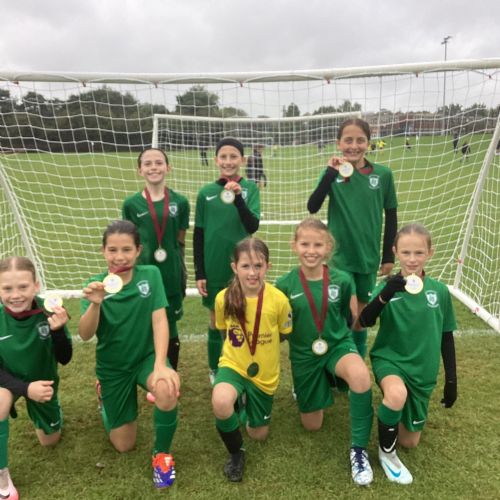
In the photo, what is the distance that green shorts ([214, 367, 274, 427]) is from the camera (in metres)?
2.55

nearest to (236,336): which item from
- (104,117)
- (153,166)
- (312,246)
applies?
(312,246)

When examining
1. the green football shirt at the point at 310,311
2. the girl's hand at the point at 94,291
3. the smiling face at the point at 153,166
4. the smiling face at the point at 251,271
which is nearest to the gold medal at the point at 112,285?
the girl's hand at the point at 94,291

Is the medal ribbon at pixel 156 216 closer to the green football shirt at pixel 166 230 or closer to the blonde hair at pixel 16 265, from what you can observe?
the green football shirt at pixel 166 230

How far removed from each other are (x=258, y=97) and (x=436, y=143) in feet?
7.69

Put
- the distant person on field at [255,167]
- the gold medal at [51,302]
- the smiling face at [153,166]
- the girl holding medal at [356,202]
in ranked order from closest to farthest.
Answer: the gold medal at [51,302]
the girl holding medal at [356,202]
the smiling face at [153,166]
the distant person on field at [255,167]

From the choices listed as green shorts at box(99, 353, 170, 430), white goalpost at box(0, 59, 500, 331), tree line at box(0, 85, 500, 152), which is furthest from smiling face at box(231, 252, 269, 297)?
tree line at box(0, 85, 500, 152)

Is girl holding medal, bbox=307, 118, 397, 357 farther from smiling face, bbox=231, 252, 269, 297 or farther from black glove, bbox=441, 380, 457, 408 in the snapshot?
black glove, bbox=441, 380, 457, 408

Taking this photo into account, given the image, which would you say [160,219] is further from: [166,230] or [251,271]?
[251,271]

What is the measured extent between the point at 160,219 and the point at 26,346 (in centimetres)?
126

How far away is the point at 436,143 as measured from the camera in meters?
5.18

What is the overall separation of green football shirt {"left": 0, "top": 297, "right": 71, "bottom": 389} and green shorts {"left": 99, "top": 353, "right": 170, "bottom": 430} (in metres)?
0.37

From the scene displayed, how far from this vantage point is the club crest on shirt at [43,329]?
2.51 metres

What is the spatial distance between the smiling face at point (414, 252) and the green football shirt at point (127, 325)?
146 cm

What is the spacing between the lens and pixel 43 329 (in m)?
2.53
